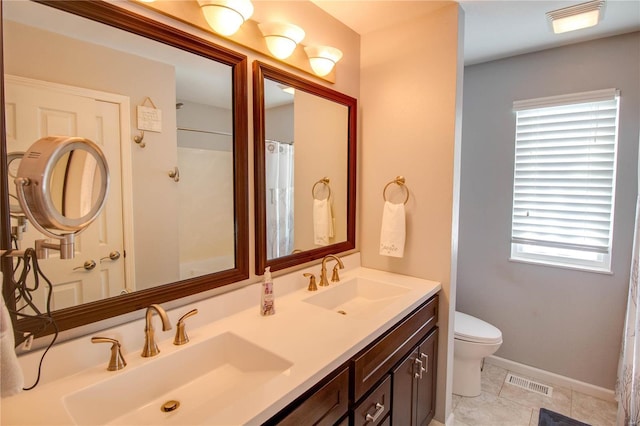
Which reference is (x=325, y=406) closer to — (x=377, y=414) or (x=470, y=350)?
(x=377, y=414)

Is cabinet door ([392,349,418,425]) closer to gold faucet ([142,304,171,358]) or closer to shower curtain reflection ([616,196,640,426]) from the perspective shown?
gold faucet ([142,304,171,358])

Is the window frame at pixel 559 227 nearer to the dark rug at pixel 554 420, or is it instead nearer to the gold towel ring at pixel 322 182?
Result: the dark rug at pixel 554 420

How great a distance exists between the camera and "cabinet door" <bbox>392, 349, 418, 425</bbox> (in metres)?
1.46

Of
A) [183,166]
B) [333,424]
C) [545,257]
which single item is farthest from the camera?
[545,257]

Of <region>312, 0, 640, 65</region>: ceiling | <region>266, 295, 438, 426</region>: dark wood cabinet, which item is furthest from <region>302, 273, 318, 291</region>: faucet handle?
<region>312, 0, 640, 65</region>: ceiling

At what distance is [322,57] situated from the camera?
5.49 feet

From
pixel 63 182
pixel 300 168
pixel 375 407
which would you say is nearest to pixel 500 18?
pixel 300 168

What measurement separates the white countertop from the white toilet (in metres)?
0.78

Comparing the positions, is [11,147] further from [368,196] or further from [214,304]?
[368,196]

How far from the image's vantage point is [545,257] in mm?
2451

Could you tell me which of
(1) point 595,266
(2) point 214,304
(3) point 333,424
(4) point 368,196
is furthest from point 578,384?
(2) point 214,304

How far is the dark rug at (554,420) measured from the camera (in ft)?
6.59

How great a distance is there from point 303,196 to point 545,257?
1.95 meters

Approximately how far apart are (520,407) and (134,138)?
2.72m
